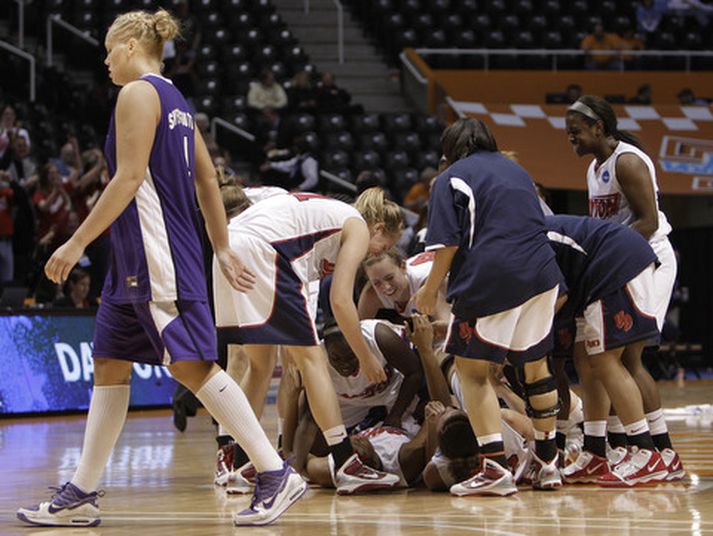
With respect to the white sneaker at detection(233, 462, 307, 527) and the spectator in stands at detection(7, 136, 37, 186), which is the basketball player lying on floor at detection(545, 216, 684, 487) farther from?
the spectator in stands at detection(7, 136, 37, 186)

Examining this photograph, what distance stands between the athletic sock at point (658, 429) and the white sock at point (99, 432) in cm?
253

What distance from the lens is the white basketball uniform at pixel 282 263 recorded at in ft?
18.2

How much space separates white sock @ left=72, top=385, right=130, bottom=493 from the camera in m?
4.82

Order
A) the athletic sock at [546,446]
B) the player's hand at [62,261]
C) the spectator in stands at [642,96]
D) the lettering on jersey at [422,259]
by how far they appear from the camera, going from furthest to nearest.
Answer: the spectator in stands at [642,96], the lettering on jersey at [422,259], the athletic sock at [546,446], the player's hand at [62,261]

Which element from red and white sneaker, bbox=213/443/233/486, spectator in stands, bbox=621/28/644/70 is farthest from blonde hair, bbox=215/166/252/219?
spectator in stands, bbox=621/28/644/70

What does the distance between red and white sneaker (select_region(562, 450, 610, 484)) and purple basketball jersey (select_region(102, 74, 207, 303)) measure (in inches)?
83.8

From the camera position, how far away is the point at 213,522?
4.84 meters

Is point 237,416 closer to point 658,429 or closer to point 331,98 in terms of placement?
point 658,429

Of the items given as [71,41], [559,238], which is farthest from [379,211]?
[71,41]

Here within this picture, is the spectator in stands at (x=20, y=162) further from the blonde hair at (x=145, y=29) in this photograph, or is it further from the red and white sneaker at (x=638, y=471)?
the red and white sneaker at (x=638, y=471)

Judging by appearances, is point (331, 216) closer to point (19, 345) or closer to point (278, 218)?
point (278, 218)

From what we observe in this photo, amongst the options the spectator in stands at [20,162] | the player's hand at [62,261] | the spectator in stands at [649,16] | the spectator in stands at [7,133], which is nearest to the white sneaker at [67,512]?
the player's hand at [62,261]

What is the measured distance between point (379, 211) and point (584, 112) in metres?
1.10

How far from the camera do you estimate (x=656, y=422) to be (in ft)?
19.9
